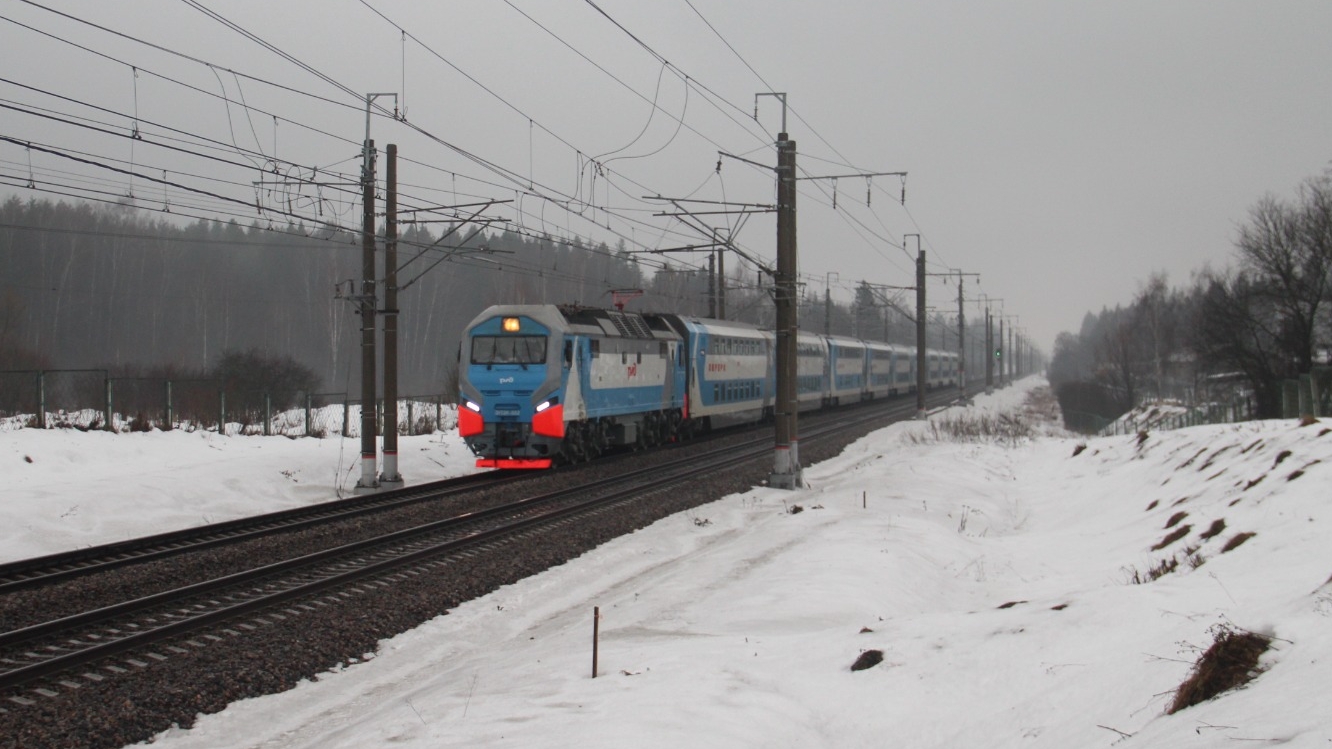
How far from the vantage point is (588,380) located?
23453 mm

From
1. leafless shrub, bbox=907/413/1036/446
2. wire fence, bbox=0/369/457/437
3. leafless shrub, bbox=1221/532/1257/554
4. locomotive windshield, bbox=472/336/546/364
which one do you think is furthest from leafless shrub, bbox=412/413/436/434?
leafless shrub, bbox=1221/532/1257/554

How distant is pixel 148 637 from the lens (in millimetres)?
8859

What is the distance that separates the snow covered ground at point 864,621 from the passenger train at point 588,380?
441cm

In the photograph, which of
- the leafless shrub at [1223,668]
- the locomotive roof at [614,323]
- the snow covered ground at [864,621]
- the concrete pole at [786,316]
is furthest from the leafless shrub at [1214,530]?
the locomotive roof at [614,323]

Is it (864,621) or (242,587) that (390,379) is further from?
(864,621)

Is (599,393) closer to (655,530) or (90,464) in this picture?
(655,530)

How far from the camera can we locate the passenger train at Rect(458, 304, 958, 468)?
2225 centimetres

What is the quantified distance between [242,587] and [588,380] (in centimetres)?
1281

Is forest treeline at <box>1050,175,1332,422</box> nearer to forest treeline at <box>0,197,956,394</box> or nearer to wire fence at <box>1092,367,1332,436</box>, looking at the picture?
wire fence at <box>1092,367,1332,436</box>

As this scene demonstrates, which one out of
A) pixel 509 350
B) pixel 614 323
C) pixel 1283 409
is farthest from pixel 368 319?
pixel 1283 409

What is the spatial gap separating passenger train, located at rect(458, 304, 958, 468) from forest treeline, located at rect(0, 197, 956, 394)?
15572 millimetres

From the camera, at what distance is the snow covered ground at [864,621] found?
6156 mm

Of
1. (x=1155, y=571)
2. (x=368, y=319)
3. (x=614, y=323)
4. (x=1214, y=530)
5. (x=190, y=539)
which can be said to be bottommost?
(x=190, y=539)

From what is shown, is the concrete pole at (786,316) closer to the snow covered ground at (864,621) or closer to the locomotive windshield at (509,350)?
the snow covered ground at (864,621)
